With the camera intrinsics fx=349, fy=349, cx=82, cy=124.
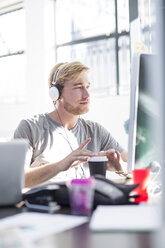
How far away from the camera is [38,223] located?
754 millimetres

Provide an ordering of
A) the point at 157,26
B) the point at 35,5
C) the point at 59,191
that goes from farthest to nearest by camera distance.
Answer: the point at 35,5 → the point at 59,191 → the point at 157,26

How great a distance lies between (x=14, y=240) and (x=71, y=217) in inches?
9.4

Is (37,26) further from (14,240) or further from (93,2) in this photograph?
(14,240)

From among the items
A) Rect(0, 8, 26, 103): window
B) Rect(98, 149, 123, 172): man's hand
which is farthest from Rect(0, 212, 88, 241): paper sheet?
Rect(0, 8, 26, 103): window

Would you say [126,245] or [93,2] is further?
[93,2]

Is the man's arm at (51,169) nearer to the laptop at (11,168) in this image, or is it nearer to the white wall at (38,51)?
the laptop at (11,168)

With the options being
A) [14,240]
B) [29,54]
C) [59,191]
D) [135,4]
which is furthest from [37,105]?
[14,240]

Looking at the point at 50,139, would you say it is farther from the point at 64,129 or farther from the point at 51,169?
the point at 51,169

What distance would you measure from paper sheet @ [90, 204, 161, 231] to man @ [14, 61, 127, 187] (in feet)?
2.65

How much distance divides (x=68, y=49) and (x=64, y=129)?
9.19 ft

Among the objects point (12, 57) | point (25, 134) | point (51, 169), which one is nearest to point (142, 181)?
point (51, 169)

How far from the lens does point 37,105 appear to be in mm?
4648

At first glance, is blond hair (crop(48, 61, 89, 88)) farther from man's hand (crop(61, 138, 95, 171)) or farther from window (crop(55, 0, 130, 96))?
window (crop(55, 0, 130, 96))

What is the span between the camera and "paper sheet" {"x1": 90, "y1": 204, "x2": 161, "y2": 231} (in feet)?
2.28
